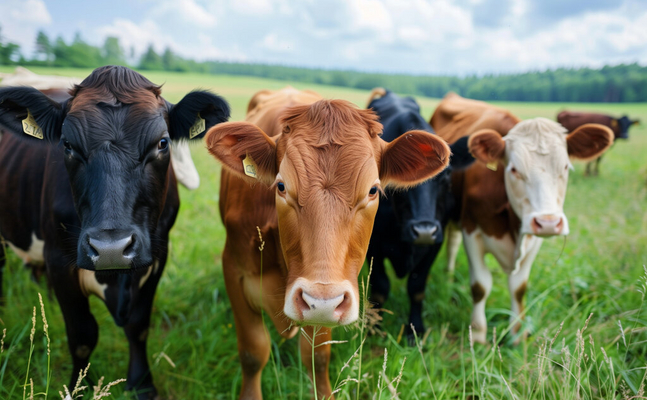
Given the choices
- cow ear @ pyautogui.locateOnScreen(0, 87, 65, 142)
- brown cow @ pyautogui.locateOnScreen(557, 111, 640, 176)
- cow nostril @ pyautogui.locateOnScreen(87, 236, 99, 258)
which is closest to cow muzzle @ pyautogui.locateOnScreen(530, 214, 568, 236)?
cow nostril @ pyautogui.locateOnScreen(87, 236, 99, 258)

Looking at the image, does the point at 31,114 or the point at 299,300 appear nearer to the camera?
the point at 299,300

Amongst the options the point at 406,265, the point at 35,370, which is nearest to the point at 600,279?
the point at 406,265

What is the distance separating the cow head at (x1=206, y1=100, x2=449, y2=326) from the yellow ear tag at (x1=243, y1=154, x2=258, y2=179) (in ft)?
0.09

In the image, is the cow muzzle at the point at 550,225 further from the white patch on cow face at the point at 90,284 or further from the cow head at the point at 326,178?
the white patch on cow face at the point at 90,284

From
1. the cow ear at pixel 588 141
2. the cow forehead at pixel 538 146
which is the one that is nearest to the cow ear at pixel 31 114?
the cow forehead at pixel 538 146

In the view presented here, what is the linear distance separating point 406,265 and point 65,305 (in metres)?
2.65

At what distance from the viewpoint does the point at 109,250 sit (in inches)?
83.9

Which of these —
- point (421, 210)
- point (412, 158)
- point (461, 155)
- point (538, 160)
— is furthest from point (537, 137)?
point (412, 158)

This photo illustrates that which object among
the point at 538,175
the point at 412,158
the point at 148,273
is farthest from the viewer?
the point at 538,175

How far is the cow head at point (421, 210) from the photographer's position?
10.4ft

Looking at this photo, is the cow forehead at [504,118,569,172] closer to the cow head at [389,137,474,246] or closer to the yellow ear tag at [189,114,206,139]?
the cow head at [389,137,474,246]

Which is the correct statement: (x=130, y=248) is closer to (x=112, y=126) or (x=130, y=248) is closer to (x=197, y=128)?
(x=112, y=126)

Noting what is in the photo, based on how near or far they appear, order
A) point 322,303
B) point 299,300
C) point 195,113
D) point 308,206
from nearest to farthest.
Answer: point 322,303, point 299,300, point 308,206, point 195,113

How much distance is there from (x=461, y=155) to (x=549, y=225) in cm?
100
